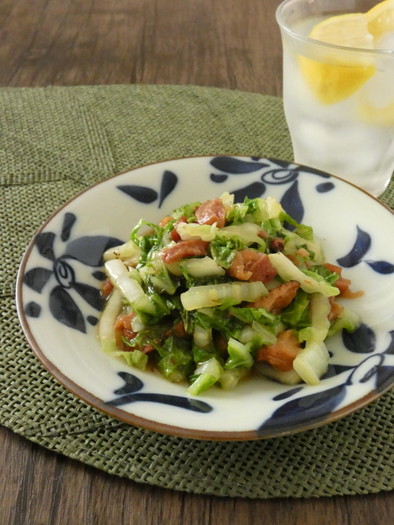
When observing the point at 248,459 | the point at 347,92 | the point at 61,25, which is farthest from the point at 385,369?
the point at 61,25

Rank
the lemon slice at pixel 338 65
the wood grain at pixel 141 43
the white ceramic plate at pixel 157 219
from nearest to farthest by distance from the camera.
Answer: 1. the white ceramic plate at pixel 157 219
2. the lemon slice at pixel 338 65
3. the wood grain at pixel 141 43

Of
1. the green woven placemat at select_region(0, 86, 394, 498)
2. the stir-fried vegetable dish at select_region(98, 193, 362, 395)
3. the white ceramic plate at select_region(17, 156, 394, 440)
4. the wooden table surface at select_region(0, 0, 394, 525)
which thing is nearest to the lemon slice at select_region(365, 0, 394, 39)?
the white ceramic plate at select_region(17, 156, 394, 440)

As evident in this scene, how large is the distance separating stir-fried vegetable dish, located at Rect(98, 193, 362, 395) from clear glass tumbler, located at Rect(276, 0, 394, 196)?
1.63 ft

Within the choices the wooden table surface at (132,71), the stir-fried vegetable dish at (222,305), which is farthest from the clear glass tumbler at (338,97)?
the wooden table surface at (132,71)

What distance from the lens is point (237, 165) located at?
1901 mm

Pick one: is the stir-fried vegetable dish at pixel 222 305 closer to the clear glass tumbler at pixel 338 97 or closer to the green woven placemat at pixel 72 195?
the green woven placemat at pixel 72 195

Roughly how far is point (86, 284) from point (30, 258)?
0.16m

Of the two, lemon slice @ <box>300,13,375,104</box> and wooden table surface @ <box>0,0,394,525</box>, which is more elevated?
lemon slice @ <box>300,13,375,104</box>

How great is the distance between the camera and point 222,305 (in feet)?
4.71

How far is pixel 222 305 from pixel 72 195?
3.10 feet

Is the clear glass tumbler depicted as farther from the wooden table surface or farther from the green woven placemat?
the wooden table surface

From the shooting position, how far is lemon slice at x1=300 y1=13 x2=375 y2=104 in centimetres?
178

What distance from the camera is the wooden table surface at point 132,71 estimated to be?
1211mm

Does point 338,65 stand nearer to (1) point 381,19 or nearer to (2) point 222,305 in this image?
(1) point 381,19
